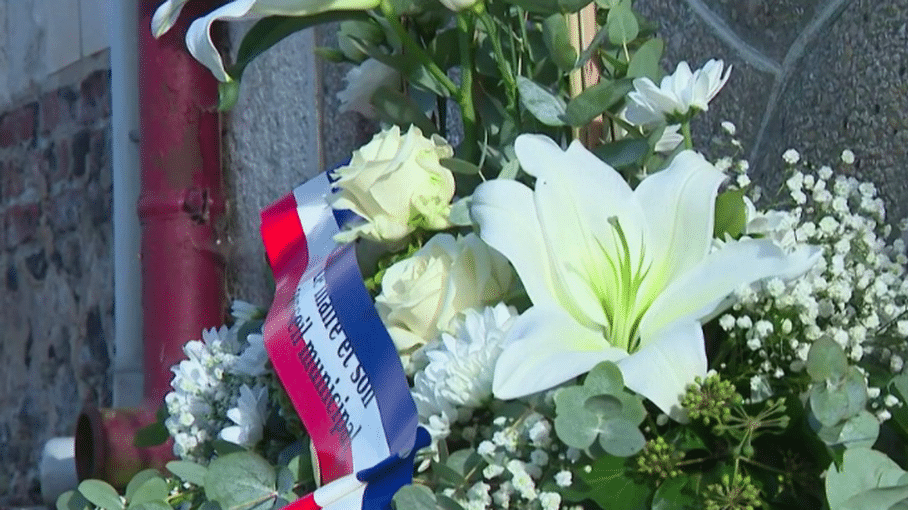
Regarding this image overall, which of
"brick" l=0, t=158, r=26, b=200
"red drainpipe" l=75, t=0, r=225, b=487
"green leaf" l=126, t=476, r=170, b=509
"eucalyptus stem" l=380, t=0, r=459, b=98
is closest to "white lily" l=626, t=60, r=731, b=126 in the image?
"eucalyptus stem" l=380, t=0, r=459, b=98

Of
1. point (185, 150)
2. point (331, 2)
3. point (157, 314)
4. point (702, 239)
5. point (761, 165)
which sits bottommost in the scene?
point (157, 314)

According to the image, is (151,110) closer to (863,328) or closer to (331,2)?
(331,2)

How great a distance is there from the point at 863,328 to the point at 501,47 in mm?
422

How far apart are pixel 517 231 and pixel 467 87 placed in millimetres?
263

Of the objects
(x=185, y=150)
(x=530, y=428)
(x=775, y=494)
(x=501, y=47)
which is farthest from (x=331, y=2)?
(x=185, y=150)

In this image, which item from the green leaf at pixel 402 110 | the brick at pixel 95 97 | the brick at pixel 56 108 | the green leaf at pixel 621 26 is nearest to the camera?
the green leaf at pixel 621 26

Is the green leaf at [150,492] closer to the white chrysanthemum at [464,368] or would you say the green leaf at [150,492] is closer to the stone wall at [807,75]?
the white chrysanthemum at [464,368]

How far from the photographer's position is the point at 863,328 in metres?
0.99

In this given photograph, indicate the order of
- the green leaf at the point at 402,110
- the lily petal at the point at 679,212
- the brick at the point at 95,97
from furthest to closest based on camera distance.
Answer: the brick at the point at 95,97, the green leaf at the point at 402,110, the lily petal at the point at 679,212

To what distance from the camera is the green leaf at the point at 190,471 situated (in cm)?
115

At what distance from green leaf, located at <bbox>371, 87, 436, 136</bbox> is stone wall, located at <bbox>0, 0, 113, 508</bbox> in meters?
1.71

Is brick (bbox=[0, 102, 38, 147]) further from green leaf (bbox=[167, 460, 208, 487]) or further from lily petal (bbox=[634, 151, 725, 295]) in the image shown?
lily petal (bbox=[634, 151, 725, 295])

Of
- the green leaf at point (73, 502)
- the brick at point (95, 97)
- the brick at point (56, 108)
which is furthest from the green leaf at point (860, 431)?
the brick at point (56, 108)

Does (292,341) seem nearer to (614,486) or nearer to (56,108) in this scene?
(614,486)
